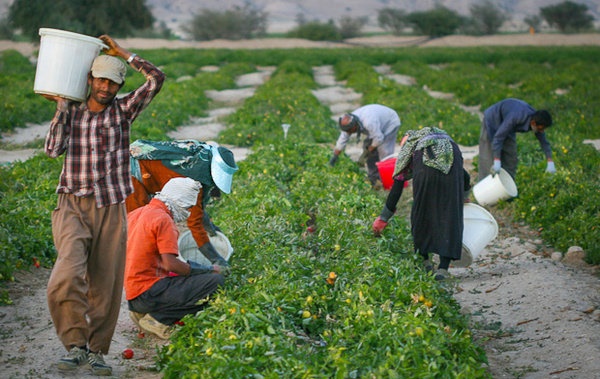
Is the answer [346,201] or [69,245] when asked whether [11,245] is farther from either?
[346,201]

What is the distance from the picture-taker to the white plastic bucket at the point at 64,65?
14.7 ft

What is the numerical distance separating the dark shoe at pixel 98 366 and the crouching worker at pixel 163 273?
65cm

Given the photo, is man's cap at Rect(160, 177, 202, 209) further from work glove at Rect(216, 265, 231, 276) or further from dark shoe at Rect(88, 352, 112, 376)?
dark shoe at Rect(88, 352, 112, 376)

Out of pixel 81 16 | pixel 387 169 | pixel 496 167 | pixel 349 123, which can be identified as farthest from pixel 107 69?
pixel 81 16

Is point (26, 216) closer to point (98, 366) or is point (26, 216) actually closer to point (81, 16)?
point (98, 366)

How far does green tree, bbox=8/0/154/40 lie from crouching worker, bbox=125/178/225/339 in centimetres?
3472

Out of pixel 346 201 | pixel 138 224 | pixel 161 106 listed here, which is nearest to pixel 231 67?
pixel 161 106

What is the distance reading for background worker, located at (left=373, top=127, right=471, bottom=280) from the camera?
6.09 metres

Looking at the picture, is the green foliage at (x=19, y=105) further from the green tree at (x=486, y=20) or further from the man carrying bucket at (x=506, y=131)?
the green tree at (x=486, y=20)

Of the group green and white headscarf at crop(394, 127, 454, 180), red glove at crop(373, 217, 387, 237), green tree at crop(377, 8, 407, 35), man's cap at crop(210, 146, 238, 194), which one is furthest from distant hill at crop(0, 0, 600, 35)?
man's cap at crop(210, 146, 238, 194)

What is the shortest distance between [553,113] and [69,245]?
1366 centimetres

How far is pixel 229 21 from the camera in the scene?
74.3 m

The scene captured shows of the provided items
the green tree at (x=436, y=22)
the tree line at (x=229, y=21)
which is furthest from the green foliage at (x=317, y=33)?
the green tree at (x=436, y=22)

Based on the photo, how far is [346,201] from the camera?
7.44 meters
